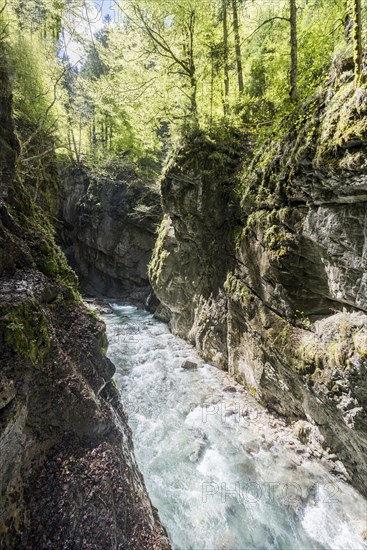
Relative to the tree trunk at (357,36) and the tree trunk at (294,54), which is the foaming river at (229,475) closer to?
the tree trunk at (357,36)

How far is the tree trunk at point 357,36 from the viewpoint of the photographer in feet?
14.4

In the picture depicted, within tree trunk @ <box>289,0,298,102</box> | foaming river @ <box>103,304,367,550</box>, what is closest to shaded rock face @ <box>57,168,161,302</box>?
foaming river @ <box>103,304,367,550</box>

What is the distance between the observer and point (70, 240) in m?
30.1

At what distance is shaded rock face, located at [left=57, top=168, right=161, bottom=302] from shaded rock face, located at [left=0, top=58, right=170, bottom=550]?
17843 mm

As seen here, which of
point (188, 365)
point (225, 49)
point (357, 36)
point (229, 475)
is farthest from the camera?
point (188, 365)

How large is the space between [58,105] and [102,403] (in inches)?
798

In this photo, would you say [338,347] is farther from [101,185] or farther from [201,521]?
[101,185]

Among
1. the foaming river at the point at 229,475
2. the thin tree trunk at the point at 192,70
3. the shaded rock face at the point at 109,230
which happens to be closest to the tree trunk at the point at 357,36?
the thin tree trunk at the point at 192,70

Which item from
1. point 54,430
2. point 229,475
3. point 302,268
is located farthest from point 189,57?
point 229,475

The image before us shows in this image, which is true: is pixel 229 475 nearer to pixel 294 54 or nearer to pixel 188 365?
pixel 188 365

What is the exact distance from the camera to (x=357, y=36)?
4.47 metres

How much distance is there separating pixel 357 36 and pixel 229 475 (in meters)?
9.65

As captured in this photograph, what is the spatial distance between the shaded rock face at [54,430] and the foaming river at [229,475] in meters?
2.63

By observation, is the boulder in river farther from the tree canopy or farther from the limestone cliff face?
the tree canopy
